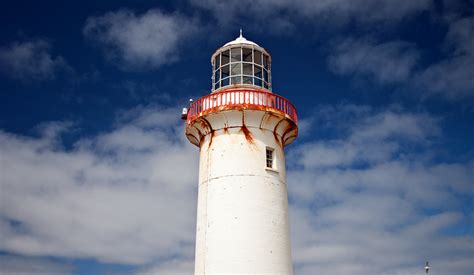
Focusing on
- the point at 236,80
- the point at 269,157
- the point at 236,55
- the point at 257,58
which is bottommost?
the point at 269,157

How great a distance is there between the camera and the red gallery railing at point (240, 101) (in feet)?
60.1

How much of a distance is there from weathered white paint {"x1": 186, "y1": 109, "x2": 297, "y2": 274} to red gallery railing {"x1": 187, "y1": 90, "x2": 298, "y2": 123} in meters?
0.25

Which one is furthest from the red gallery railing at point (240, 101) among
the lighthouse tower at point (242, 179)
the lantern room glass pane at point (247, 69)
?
the lantern room glass pane at point (247, 69)

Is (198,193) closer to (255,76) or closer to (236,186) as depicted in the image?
(236,186)

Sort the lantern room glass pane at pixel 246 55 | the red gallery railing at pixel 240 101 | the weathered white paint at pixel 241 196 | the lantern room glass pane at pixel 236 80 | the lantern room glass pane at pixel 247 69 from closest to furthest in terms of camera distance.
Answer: the weathered white paint at pixel 241 196, the red gallery railing at pixel 240 101, the lantern room glass pane at pixel 236 80, the lantern room glass pane at pixel 246 55, the lantern room glass pane at pixel 247 69

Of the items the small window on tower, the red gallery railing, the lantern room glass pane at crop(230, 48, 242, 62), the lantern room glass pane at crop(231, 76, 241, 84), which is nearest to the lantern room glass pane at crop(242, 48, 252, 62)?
the lantern room glass pane at crop(230, 48, 242, 62)

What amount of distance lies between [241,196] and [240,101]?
3350 mm

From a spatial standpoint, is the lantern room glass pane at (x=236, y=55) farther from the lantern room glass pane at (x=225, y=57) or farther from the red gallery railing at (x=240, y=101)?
the red gallery railing at (x=240, y=101)

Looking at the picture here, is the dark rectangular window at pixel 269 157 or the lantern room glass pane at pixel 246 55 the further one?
the lantern room glass pane at pixel 246 55

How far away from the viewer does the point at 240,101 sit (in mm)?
18312

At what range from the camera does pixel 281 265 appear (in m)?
17.3

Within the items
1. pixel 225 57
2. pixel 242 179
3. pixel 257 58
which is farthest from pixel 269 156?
pixel 225 57

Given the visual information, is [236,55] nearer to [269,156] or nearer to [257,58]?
[257,58]

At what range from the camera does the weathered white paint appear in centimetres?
1705
